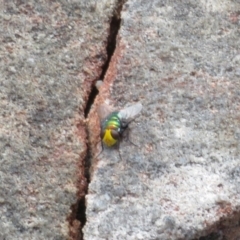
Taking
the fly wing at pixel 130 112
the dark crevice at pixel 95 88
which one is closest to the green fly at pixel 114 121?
the fly wing at pixel 130 112

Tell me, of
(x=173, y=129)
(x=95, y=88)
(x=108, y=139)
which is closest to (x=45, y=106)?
(x=95, y=88)

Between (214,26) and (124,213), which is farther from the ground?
(214,26)

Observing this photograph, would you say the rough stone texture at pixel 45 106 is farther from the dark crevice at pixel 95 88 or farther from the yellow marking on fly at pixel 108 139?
the yellow marking on fly at pixel 108 139

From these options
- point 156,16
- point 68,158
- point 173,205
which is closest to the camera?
point 173,205

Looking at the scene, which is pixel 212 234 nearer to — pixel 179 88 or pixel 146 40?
pixel 179 88

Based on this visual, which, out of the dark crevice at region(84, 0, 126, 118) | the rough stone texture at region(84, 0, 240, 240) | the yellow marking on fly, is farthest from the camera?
the dark crevice at region(84, 0, 126, 118)

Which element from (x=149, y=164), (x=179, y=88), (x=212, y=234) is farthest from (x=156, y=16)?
(x=212, y=234)

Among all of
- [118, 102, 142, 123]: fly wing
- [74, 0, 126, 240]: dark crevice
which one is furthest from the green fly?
[74, 0, 126, 240]: dark crevice

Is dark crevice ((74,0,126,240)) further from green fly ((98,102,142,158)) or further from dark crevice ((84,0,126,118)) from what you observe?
green fly ((98,102,142,158))
